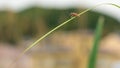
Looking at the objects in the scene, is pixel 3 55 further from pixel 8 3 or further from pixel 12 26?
pixel 12 26

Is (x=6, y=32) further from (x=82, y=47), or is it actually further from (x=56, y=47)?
(x=82, y=47)

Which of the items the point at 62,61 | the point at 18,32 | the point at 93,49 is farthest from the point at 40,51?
the point at 93,49

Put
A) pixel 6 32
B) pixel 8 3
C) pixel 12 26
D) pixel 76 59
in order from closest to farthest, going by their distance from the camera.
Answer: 1. pixel 76 59
2. pixel 8 3
3. pixel 12 26
4. pixel 6 32

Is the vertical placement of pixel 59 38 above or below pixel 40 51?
above

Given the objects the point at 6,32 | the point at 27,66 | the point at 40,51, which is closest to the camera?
the point at 27,66

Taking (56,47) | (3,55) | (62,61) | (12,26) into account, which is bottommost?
(3,55)

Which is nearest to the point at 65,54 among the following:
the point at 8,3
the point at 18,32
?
the point at 18,32

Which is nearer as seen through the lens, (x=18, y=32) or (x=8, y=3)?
(x=8, y=3)

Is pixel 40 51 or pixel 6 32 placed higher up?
pixel 6 32

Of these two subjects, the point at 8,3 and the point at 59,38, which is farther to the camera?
the point at 59,38
